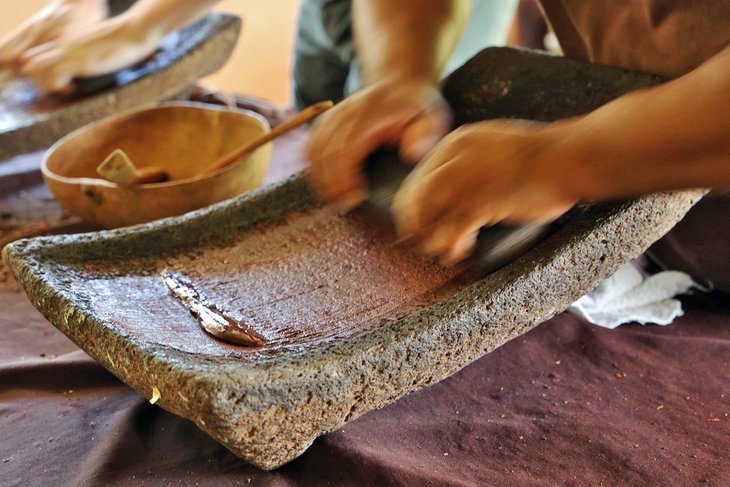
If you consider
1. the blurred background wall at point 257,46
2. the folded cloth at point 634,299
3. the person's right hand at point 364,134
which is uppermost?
the person's right hand at point 364,134

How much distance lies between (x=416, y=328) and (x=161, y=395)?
0.73ft

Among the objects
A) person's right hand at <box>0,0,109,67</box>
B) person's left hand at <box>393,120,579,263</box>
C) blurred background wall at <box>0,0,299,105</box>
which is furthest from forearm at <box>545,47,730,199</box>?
blurred background wall at <box>0,0,299,105</box>

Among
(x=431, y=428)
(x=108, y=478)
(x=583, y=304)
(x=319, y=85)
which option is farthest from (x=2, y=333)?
(x=319, y=85)

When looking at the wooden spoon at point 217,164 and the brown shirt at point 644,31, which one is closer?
the brown shirt at point 644,31

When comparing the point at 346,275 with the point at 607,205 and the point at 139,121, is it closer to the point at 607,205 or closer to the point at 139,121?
the point at 607,205

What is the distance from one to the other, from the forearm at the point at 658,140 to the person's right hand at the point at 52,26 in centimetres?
128

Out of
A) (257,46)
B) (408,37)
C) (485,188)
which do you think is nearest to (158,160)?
(408,37)

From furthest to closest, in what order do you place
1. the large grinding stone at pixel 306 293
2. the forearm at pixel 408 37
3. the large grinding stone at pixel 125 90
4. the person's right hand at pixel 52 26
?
the person's right hand at pixel 52 26 < the large grinding stone at pixel 125 90 < the forearm at pixel 408 37 < the large grinding stone at pixel 306 293

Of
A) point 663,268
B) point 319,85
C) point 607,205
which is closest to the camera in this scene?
point 607,205

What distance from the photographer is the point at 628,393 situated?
87 centimetres

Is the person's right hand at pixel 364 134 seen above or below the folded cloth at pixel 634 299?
above

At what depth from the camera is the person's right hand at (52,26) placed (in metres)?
1.63

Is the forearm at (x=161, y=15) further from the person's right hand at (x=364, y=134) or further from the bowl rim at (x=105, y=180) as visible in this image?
the person's right hand at (x=364, y=134)

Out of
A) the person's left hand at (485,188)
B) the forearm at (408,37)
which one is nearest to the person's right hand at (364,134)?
the forearm at (408,37)
